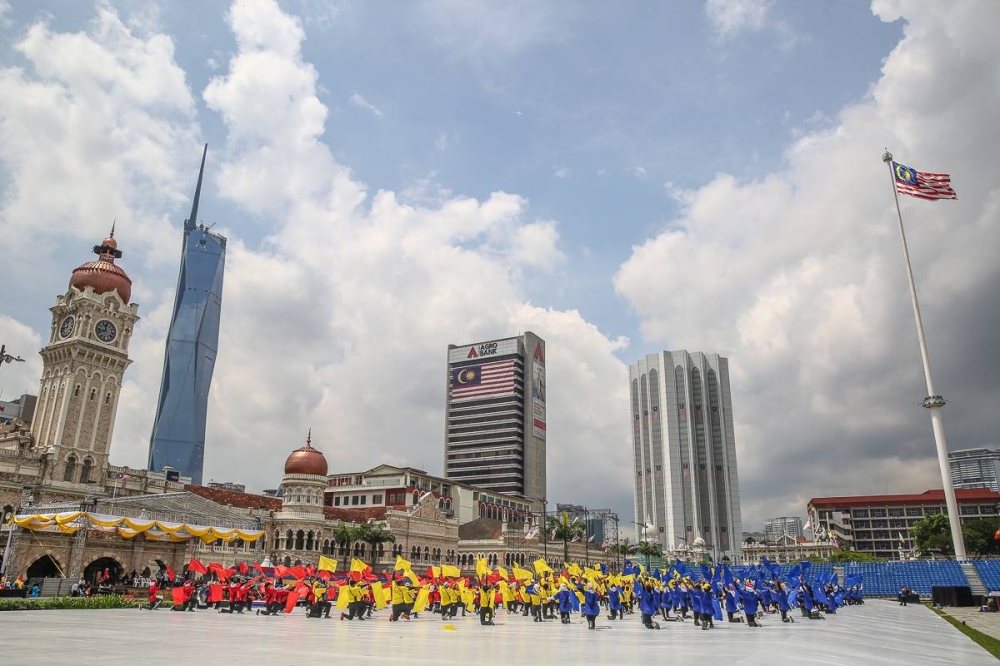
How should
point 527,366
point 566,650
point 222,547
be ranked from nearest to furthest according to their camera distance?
1. point 566,650
2. point 222,547
3. point 527,366

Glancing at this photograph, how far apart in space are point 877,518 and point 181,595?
141053 mm

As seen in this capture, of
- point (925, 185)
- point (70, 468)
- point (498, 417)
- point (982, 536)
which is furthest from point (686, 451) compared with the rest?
point (70, 468)

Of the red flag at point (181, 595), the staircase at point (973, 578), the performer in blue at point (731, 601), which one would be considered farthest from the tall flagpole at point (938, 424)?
the red flag at point (181, 595)

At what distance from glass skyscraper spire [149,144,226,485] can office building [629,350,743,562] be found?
337 feet

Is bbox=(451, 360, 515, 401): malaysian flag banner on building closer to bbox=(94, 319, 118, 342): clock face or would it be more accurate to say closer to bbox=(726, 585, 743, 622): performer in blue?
bbox=(94, 319, 118, 342): clock face

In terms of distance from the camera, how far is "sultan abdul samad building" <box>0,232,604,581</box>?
37031 millimetres

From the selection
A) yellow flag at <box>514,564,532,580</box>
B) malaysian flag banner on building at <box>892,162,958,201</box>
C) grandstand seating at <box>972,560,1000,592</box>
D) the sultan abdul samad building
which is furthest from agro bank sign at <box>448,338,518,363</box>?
yellow flag at <box>514,564,532,580</box>

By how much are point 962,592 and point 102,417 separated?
62411mm

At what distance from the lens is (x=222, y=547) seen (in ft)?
176

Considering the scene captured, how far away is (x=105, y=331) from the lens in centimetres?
5728

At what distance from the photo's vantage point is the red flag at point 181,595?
2783 cm

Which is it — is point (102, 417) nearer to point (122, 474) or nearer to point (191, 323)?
point (122, 474)

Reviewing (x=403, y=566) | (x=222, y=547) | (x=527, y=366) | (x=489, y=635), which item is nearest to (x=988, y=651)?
(x=489, y=635)

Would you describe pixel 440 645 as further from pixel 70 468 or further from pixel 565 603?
pixel 70 468
